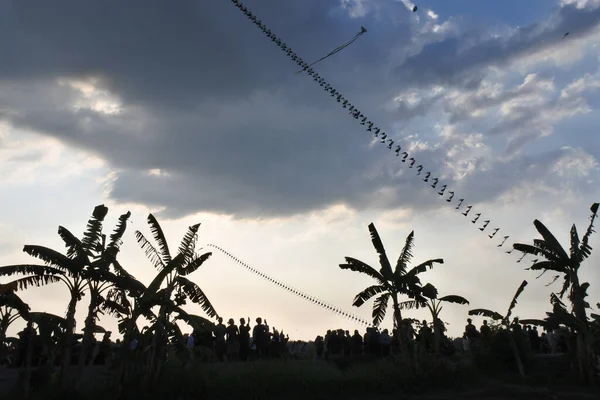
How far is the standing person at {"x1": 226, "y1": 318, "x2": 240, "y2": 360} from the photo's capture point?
2183 centimetres

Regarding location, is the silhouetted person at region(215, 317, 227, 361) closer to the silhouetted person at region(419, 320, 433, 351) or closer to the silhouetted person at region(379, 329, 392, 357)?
the silhouetted person at region(379, 329, 392, 357)

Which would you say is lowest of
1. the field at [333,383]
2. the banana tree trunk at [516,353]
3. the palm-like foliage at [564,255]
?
the field at [333,383]

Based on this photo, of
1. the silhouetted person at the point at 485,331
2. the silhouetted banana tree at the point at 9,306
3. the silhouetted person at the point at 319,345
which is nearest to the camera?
the silhouetted banana tree at the point at 9,306

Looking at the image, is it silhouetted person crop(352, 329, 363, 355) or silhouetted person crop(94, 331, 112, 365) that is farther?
silhouetted person crop(352, 329, 363, 355)

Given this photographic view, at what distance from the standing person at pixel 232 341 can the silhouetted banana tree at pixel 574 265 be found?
37.4ft

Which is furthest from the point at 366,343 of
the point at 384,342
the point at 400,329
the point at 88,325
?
the point at 88,325

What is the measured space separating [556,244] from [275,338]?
12141 mm

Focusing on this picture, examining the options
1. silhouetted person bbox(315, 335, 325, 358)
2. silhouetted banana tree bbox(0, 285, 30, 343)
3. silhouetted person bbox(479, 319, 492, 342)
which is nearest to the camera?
silhouetted banana tree bbox(0, 285, 30, 343)

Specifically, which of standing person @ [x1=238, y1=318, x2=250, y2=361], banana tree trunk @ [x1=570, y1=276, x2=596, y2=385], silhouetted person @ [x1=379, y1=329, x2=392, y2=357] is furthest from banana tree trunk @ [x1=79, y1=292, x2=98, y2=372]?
banana tree trunk @ [x1=570, y1=276, x2=596, y2=385]

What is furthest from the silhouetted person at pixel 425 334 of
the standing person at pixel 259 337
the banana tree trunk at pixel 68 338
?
the banana tree trunk at pixel 68 338

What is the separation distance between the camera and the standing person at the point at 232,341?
21.8 m

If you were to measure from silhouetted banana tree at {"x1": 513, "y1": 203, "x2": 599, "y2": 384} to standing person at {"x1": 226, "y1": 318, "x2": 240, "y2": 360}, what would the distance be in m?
11.4

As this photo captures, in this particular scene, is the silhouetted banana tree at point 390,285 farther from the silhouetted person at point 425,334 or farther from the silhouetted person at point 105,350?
the silhouetted person at point 105,350

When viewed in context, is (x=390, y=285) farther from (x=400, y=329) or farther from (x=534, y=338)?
(x=534, y=338)
